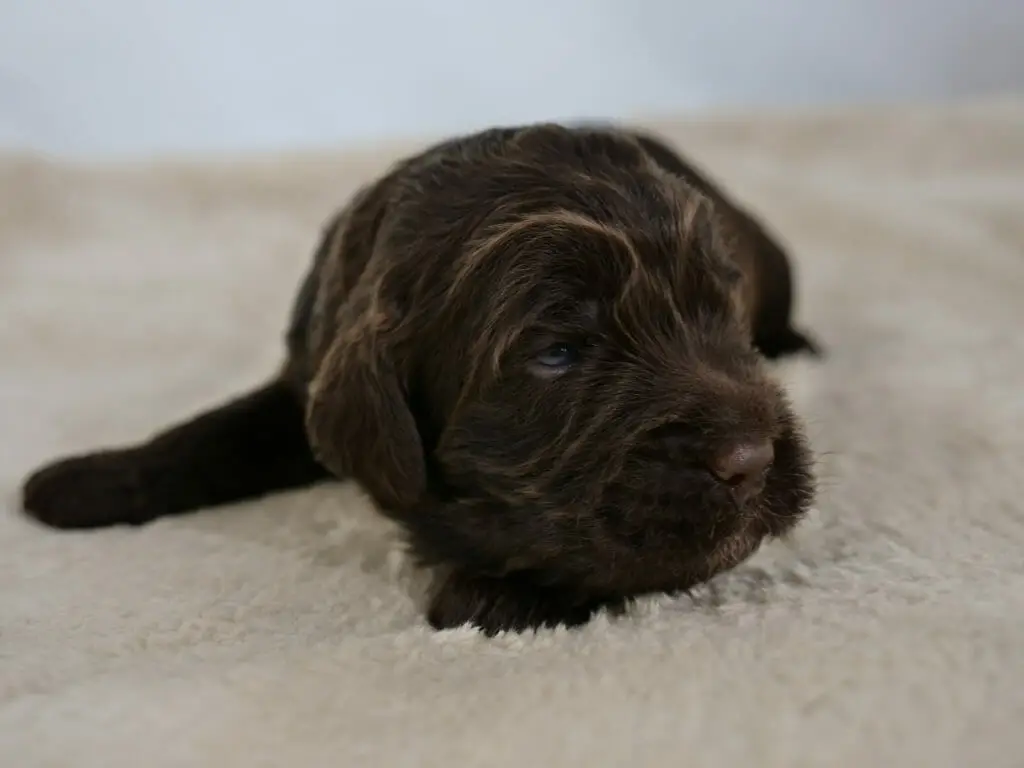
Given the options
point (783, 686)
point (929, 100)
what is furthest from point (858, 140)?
point (783, 686)

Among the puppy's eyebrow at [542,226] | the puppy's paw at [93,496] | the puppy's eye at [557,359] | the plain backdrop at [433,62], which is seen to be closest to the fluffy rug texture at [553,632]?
Result: the puppy's paw at [93,496]

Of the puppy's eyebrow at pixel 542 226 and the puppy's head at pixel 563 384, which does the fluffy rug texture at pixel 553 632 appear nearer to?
the puppy's head at pixel 563 384

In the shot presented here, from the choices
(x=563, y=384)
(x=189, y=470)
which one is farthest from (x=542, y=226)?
(x=189, y=470)

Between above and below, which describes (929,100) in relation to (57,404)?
above

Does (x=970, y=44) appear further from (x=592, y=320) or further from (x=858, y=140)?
(x=592, y=320)

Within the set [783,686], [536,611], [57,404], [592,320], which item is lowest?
[57,404]

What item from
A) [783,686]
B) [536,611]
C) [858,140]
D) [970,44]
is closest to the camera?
[783,686]

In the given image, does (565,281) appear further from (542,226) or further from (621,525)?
(621,525)
